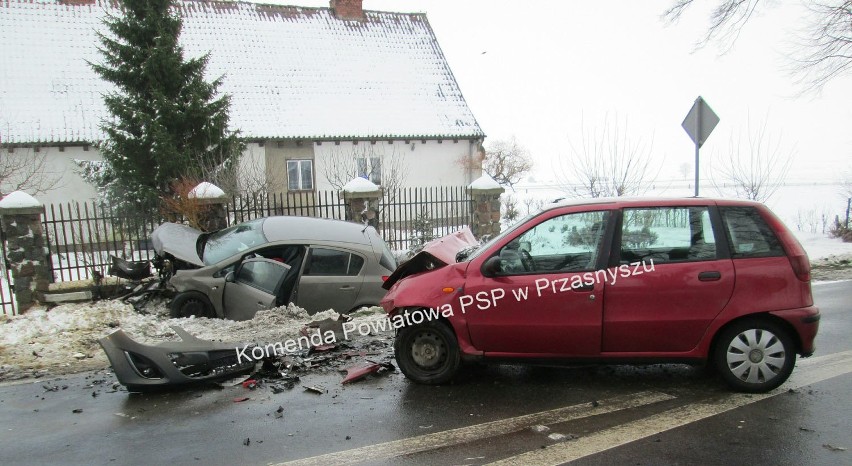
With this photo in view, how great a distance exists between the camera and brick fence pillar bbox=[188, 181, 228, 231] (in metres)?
10.4

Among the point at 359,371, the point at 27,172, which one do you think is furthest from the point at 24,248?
the point at 27,172

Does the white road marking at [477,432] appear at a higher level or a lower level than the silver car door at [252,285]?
lower

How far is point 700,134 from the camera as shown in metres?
9.79

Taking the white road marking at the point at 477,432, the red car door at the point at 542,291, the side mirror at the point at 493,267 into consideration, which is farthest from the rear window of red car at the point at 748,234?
the side mirror at the point at 493,267

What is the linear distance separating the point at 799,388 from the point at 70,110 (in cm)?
2118

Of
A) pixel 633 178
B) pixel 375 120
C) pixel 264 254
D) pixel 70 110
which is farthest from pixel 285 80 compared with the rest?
pixel 264 254

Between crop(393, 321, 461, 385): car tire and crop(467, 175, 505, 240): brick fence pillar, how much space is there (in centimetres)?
739

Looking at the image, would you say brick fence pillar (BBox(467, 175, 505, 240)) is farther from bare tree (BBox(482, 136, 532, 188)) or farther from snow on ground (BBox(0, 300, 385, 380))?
bare tree (BBox(482, 136, 532, 188))

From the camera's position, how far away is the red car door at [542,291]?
4.82 metres

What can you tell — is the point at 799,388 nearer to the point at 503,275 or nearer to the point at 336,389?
the point at 503,275

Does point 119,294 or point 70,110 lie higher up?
point 70,110

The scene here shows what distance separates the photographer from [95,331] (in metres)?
Answer: 7.32

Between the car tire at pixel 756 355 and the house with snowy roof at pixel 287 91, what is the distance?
1379 cm

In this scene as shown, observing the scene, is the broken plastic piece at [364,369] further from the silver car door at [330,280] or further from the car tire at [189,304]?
the car tire at [189,304]
